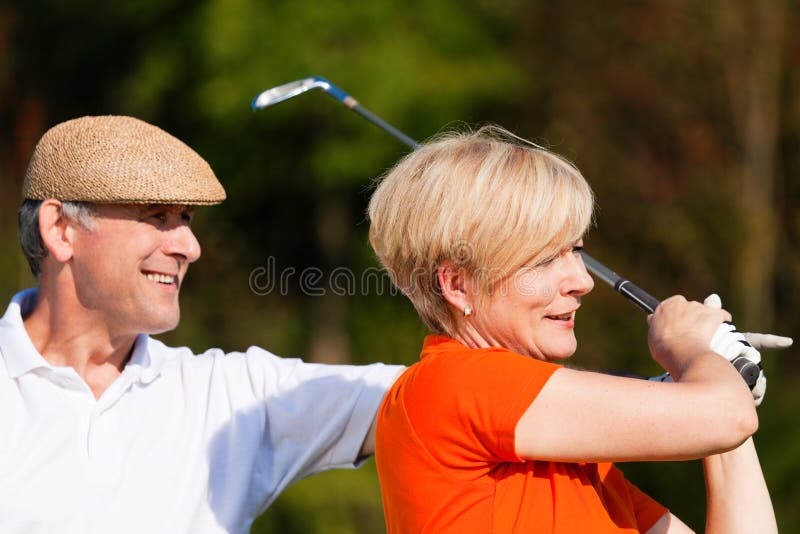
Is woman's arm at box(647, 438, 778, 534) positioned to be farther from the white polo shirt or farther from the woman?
the white polo shirt

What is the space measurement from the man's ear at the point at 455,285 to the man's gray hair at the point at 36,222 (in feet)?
2.80

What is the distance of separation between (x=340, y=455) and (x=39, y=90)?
7634 mm

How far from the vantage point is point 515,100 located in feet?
27.3

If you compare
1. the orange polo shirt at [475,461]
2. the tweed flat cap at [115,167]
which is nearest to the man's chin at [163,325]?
the tweed flat cap at [115,167]

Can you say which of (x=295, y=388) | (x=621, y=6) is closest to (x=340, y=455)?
(x=295, y=388)

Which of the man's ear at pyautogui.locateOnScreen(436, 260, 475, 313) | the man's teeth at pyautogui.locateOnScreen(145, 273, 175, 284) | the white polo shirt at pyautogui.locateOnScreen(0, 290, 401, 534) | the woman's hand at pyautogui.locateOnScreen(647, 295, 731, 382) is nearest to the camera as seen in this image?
the woman's hand at pyautogui.locateOnScreen(647, 295, 731, 382)

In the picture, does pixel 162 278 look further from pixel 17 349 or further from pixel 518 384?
pixel 518 384

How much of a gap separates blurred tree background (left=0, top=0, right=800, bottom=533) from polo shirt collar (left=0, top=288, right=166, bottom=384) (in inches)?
163

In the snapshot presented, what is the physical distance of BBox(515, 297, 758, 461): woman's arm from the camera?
4.79ft

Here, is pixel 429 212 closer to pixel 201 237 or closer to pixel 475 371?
pixel 475 371

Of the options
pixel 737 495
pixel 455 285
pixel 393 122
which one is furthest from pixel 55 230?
pixel 393 122

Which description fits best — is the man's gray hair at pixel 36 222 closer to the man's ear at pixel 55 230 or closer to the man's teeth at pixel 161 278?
the man's ear at pixel 55 230

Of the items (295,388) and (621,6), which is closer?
(295,388)

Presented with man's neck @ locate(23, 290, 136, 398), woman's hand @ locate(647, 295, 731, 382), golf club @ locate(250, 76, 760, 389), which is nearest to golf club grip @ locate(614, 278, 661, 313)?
golf club @ locate(250, 76, 760, 389)
